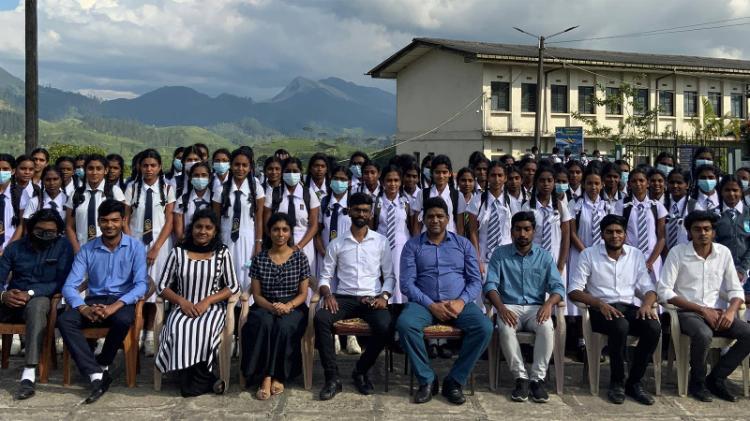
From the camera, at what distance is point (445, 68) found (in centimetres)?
3023

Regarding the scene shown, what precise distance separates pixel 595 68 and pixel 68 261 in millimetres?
26447

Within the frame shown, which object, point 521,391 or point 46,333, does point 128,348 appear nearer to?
point 46,333

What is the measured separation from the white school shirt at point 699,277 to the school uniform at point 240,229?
11.8ft

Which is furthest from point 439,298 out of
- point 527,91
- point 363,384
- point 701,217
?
point 527,91

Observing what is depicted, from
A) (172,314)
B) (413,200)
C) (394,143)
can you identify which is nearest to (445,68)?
(394,143)

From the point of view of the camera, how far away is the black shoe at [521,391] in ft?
16.9

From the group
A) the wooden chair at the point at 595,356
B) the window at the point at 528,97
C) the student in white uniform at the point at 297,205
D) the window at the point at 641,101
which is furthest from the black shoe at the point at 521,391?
the window at the point at 641,101

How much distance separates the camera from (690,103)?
31016 mm

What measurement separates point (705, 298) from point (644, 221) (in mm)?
1181

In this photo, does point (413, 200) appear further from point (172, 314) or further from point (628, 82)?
point (628, 82)

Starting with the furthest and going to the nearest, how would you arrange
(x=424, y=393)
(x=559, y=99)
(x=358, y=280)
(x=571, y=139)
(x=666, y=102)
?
(x=666, y=102) < (x=559, y=99) < (x=571, y=139) < (x=358, y=280) < (x=424, y=393)

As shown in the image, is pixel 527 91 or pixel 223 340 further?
pixel 527 91

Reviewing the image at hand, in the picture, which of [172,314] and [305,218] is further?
[305,218]

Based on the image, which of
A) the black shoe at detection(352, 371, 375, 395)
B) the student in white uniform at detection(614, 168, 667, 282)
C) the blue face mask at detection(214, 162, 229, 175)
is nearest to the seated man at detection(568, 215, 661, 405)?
the student in white uniform at detection(614, 168, 667, 282)
